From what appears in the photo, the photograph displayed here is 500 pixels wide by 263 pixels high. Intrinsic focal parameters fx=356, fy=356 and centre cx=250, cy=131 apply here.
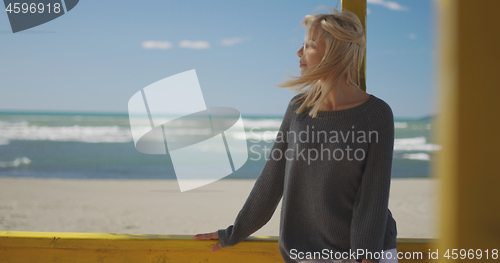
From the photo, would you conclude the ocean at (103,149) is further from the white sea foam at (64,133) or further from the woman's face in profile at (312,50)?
the woman's face in profile at (312,50)

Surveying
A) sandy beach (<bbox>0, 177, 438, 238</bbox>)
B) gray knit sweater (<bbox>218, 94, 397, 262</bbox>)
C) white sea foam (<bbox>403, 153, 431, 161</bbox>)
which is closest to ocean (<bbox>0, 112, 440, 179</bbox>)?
white sea foam (<bbox>403, 153, 431, 161</bbox>)

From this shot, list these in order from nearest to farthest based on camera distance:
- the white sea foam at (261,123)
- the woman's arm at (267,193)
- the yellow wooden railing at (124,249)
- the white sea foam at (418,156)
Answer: the woman's arm at (267,193), the yellow wooden railing at (124,249), the white sea foam at (418,156), the white sea foam at (261,123)

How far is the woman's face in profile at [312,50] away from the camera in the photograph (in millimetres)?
1118

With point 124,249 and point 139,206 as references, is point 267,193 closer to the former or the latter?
point 124,249

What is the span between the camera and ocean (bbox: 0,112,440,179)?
A: 27.8 ft

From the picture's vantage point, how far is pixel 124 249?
1.41 metres

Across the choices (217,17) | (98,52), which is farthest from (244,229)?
(98,52)

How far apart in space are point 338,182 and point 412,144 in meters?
10.6

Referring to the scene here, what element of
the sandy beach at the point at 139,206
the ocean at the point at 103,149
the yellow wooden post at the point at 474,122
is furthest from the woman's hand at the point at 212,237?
the ocean at the point at 103,149

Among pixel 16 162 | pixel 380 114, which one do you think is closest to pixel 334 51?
pixel 380 114

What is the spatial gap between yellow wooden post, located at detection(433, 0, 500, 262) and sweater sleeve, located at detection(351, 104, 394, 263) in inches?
28.8

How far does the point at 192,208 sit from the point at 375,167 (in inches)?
190

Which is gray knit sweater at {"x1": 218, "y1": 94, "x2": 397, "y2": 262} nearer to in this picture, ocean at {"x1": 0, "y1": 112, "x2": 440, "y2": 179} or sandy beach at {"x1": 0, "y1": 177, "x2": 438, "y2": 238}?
sandy beach at {"x1": 0, "y1": 177, "x2": 438, "y2": 238}

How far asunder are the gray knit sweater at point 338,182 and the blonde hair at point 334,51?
10 centimetres
